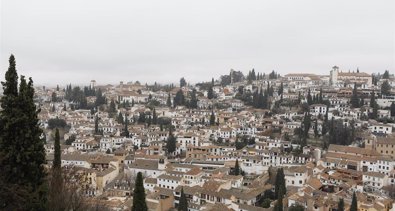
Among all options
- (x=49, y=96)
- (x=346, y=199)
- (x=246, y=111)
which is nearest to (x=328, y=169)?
(x=346, y=199)

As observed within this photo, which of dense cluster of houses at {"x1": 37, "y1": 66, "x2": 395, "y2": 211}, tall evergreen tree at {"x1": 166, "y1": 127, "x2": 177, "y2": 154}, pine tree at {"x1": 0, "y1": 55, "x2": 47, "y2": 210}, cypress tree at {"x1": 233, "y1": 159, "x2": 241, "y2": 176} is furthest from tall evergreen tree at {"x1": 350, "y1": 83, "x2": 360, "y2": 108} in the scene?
pine tree at {"x1": 0, "y1": 55, "x2": 47, "y2": 210}

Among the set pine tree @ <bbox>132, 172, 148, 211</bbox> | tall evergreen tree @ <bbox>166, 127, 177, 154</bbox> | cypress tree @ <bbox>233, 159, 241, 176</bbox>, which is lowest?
cypress tree @ <bbox>233, 159, 241, 176</bbox>

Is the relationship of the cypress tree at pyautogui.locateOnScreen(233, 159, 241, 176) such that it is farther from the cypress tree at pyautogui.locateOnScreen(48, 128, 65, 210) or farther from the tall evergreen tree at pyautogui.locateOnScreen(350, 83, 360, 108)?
the tall evergreen tree at pyautogui.locateOnScreen(350, 83, 360, 108)

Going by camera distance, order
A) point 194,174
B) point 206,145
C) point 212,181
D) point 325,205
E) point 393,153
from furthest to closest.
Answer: point 206,145 → point 393,153 → point 194,174 → point 212,181 → point 325,205

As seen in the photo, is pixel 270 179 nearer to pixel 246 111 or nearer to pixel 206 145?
pixel 206 145

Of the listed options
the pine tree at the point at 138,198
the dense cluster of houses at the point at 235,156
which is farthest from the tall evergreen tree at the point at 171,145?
the pine tree at the point at 138,198

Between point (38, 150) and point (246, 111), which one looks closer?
point (38, 150)

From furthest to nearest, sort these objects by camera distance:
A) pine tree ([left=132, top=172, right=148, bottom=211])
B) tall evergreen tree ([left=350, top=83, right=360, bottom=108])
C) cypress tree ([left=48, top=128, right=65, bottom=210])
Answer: tall evergreen tree ([left=350, top=83, right=360, bottom=108]) < pine tree ([left=132, top=172, right=148, bottom=211]) < cypress tree ([left=48, top=128, right=65, bottom=210])
